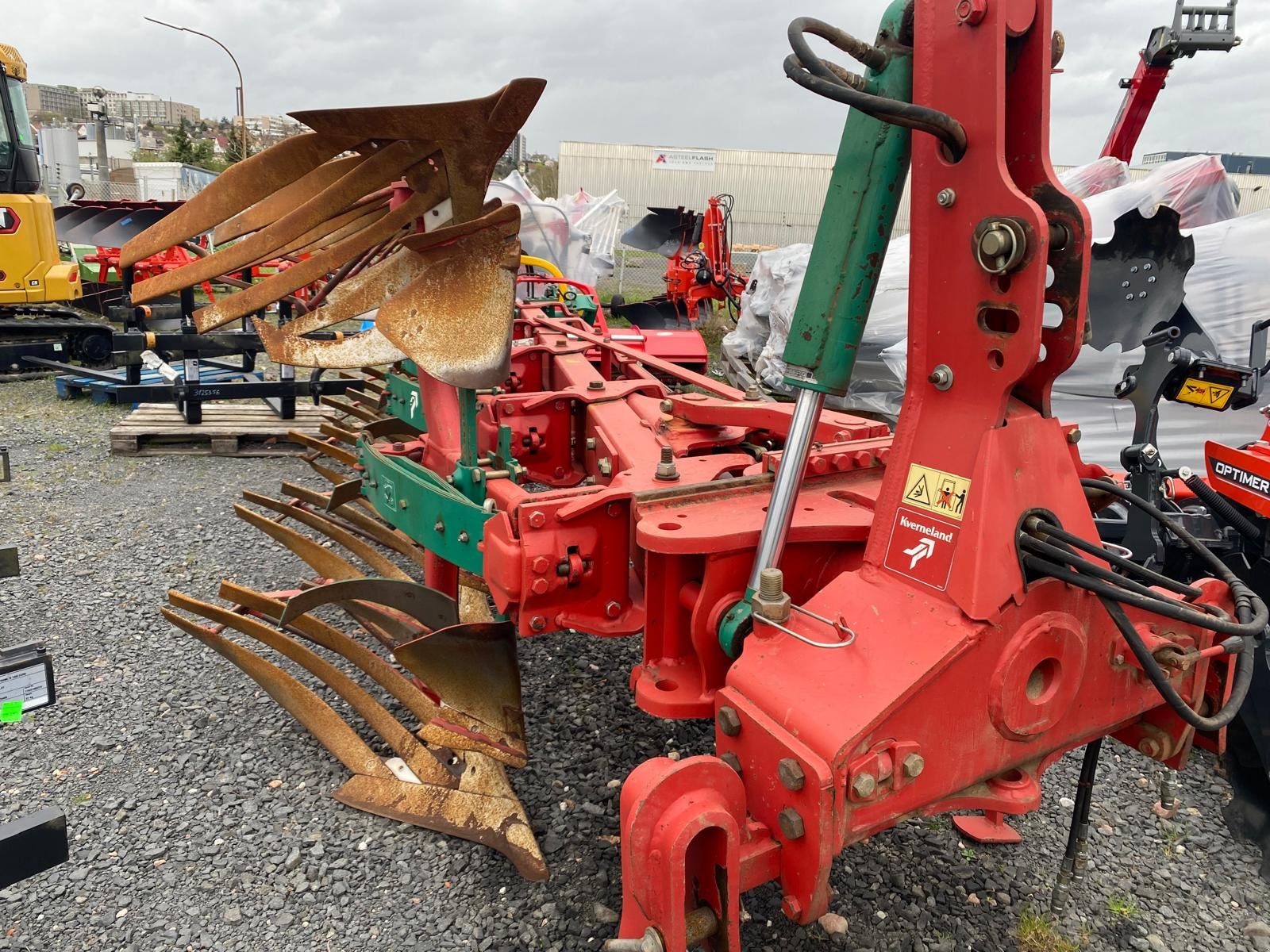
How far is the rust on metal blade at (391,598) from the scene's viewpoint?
2.50 meters

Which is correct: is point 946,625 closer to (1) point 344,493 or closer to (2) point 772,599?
(2) point 772,599

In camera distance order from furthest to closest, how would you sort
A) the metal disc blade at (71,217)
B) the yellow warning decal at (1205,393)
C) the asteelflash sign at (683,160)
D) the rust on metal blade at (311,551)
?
the asteelflash sign at (683,160) → the metal disc blade at (71,217) → the rust on metal blade at (311,551) → the yellow warning decal at (1205,393)

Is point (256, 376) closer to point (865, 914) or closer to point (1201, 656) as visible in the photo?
point (865, 914)

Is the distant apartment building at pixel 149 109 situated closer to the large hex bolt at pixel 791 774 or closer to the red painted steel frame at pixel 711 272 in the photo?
the red painted steel frame at pixel 711 272

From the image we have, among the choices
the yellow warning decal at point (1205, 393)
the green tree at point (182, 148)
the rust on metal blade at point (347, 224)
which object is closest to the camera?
the rust on metal blade at point (347, 224)

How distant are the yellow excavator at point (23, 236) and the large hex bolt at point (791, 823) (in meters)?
8.97

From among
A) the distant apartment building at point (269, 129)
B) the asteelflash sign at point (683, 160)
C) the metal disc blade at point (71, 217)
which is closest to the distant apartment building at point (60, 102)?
the distant apartment building at point (269, 129)

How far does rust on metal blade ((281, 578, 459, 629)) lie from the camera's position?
98.6 inches

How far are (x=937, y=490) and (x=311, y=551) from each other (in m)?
2.60

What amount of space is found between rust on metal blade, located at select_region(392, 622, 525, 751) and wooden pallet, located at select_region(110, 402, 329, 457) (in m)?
4.11

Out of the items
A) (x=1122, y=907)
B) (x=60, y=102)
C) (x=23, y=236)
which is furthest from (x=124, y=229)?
(x=60, y=102)

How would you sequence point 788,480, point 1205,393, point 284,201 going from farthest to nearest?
point 1205,393, point 284,201, point 788,480

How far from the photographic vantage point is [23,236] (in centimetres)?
850

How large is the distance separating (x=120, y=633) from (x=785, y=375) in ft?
10.1
